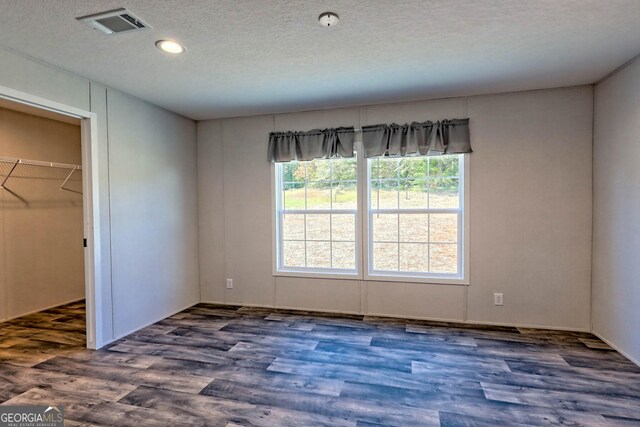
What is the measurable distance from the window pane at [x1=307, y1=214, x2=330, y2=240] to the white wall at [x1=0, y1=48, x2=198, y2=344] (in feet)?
5.03

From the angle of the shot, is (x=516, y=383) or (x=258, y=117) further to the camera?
(x=258, y=117)

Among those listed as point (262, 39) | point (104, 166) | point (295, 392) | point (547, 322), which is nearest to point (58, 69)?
point (104, 166)

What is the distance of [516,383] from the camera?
2400 millimetres

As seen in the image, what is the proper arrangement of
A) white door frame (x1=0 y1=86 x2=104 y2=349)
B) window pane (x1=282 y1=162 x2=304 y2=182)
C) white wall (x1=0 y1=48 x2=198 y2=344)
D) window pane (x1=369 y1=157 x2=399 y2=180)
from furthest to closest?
window pane (x1=282 y1=162 x2=304 y2=182) < window pane (x1=369 y1=157 x2=399 y2=180) < white door frame (x1=0 y1=86 x2=104 y2=349) < white wall (x1=0 y1=48 x2=198 y2=344)

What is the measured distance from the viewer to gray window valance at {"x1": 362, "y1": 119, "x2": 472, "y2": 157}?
3.55 m

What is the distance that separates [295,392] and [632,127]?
3240mm

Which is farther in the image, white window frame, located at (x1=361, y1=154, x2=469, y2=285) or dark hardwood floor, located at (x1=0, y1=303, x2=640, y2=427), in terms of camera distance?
white window frame, located at (x1=361, y1=154, x2=469, y2=285)

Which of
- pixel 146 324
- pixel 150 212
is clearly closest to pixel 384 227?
pixel 150 212

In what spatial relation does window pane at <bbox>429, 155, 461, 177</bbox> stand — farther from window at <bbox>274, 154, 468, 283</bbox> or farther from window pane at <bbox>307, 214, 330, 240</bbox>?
window pane at <bbox>307, 214, 330, 240</bbox>

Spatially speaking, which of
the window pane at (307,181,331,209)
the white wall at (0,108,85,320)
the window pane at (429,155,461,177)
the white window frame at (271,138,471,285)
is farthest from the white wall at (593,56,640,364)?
the white wall at (0,108,85,320)

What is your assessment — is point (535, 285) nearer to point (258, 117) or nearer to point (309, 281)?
point (309, 281)

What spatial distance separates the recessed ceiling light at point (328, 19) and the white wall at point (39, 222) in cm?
396

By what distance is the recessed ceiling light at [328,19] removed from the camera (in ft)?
6.63

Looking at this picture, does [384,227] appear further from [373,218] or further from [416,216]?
[416,216]
